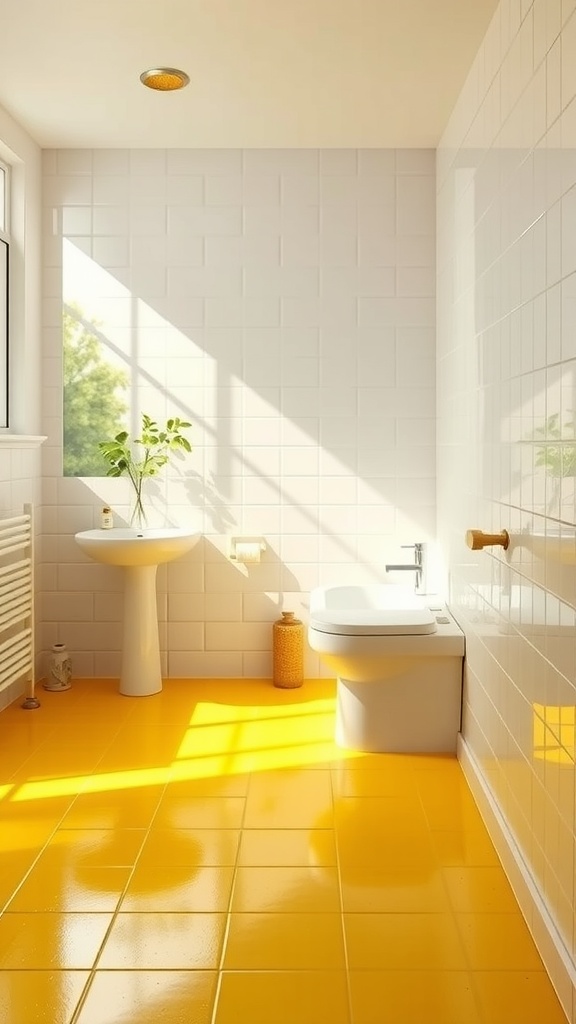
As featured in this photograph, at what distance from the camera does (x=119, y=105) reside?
375 cm

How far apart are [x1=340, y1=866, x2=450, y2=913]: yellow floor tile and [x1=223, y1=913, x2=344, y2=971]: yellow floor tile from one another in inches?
4.3

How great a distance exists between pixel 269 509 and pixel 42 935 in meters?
2.52

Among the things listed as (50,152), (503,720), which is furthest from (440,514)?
(50,152)

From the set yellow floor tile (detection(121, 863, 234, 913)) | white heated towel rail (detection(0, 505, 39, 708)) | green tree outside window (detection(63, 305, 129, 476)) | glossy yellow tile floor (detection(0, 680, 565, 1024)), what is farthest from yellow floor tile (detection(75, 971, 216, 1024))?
green tree outside window (detection(63, 305, 129, 476))

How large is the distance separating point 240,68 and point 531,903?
9.39ft

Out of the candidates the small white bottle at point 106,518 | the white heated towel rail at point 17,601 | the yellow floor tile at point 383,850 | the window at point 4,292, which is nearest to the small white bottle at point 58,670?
the white heated towel rail at point 17,601

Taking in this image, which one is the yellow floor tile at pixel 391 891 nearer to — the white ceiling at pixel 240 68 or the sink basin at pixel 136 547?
the sink basin at pixel 136 547

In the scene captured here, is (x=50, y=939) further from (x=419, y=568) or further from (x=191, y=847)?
(x=419, y=568)

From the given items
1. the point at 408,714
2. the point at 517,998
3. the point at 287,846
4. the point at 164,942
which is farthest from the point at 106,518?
the point at 517,998

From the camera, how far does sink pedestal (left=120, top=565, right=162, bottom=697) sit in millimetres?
4133

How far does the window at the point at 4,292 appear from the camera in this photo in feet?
13.3

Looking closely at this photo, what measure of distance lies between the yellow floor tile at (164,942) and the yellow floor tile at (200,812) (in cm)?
53

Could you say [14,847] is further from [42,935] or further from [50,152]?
[50,152]

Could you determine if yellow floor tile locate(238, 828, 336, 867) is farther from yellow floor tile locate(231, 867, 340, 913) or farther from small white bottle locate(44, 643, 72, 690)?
small white bottle locate(44, 643, 72, 690)
